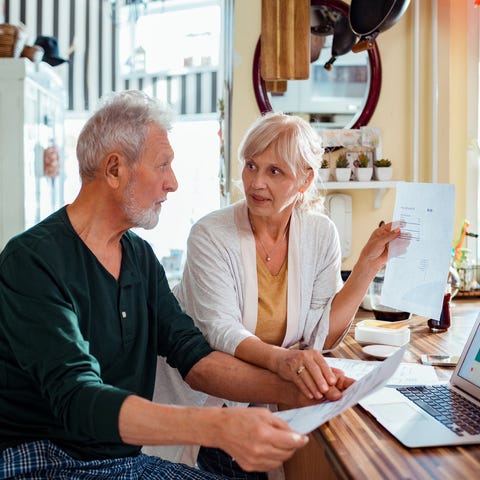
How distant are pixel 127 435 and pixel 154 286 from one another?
52 cm

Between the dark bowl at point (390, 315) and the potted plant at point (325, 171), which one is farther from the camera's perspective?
the potted plant at point (325, 171)

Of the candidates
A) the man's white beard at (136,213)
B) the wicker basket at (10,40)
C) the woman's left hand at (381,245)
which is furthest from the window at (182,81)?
the man's white beard at (136,213)

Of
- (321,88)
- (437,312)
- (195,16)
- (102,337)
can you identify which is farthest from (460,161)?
(195,16)

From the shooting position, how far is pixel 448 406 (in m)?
1.26

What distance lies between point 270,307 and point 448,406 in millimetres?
646

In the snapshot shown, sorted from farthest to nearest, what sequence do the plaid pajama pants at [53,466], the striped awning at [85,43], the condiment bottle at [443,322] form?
1. the striped awning at [85,43]
2. the condiment bottle at [443,322]
3. the plaid pajama pants at [53,466]

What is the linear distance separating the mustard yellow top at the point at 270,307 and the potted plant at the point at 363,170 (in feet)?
3.46

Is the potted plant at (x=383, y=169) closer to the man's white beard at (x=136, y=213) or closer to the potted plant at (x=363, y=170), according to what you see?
the potted plant at (x=363, y=170)

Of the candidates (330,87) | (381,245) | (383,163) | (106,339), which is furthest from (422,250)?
(330,87)

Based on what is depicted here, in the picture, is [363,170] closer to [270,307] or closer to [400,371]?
[270,307]

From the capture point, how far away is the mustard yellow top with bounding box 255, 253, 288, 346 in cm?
179

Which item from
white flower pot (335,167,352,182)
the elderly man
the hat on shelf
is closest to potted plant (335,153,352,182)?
white flower pot (335,167,352,182)

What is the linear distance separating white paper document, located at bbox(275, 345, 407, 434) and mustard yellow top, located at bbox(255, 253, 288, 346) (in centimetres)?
66

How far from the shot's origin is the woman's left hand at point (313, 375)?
1.30 meters
